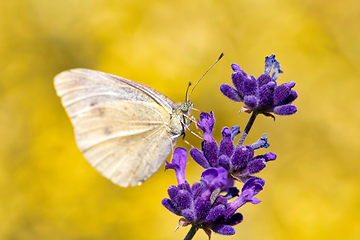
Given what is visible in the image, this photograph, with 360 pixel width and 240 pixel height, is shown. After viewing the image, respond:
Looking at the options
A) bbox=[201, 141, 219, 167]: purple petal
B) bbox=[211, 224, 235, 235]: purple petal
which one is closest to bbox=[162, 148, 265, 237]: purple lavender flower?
bbox=[211, 224, 235, 235]: purple petal

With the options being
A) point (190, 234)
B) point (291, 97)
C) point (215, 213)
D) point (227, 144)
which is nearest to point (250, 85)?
point (291, 97)

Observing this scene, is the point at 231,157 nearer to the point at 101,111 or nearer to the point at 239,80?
the point at 239,80

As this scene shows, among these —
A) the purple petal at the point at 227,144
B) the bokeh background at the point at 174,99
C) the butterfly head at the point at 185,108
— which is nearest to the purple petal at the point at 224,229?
the purple petal at the point at 227,144

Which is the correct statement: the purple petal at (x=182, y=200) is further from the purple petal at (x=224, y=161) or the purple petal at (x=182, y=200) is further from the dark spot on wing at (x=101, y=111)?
the dark spot on wing at (x=101, y=111)

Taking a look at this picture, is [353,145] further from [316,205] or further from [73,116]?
[73,116]

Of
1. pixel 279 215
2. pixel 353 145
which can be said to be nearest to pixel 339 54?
pixel 353 145

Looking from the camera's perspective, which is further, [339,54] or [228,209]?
[339,54]
